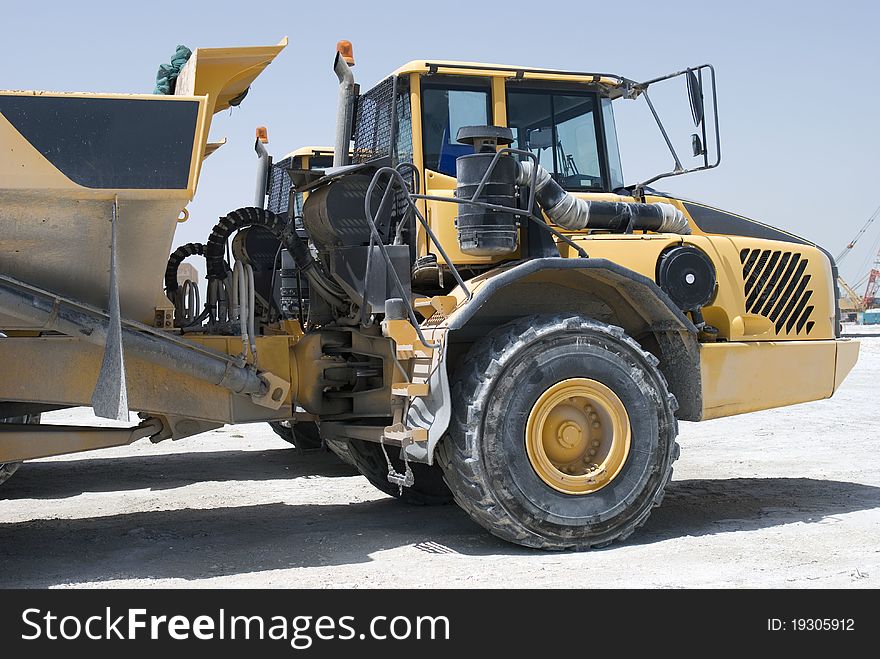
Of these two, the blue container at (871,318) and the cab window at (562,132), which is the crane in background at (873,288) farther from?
the cab window at (562,132)

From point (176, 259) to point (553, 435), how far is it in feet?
9.46

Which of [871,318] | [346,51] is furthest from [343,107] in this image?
[871,318]

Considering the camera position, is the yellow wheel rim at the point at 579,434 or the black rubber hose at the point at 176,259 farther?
the black rubber hose at the point at 176,259

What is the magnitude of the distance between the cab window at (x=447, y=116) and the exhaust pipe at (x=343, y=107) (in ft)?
2.27

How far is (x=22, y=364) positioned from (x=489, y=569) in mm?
2703

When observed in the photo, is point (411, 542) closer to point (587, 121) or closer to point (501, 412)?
point (501, 412)

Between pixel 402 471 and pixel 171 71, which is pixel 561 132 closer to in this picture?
pixel 171 71

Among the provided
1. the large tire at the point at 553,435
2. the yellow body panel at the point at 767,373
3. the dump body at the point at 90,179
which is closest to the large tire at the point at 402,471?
the large tire at the point at 553,435

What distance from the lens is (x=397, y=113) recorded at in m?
5.89

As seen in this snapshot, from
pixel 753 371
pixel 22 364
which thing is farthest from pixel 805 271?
pixel 22 364

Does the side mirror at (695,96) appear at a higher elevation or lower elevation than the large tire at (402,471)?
higher

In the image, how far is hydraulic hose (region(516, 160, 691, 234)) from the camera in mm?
5623

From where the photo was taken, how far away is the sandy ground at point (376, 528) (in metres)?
4.79

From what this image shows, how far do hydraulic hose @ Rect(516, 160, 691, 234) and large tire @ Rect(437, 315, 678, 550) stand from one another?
0.64 meters
